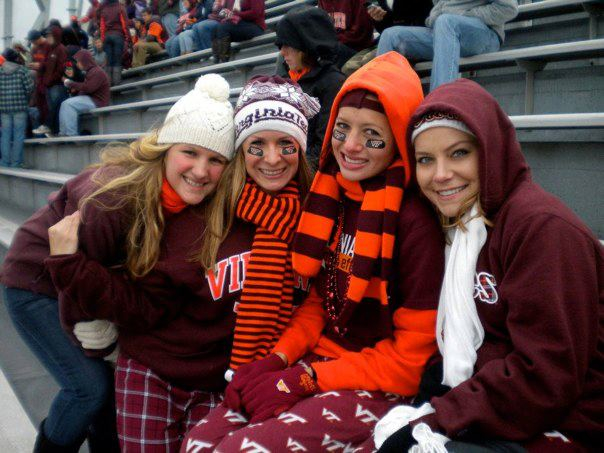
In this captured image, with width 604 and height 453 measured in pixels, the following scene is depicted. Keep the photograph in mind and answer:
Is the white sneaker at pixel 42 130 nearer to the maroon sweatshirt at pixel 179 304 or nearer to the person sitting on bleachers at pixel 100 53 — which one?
the person sitting on bleachers at pixel 100 53

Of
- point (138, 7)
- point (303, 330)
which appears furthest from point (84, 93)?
point (303, 330)

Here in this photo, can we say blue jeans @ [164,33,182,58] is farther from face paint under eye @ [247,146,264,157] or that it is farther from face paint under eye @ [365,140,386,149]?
face paint under eye @ [365,140,386,149]

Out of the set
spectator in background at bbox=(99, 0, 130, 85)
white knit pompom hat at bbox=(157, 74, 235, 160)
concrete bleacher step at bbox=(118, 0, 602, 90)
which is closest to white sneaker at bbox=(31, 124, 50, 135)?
spectator in background at bbox=(99, 0, 130, 85)

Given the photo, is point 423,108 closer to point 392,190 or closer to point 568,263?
point 392,190

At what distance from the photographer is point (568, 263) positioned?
1.25 metres

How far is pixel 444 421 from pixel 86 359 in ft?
4.72

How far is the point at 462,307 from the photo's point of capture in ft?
4.57

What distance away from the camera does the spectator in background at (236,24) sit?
622 centimetres

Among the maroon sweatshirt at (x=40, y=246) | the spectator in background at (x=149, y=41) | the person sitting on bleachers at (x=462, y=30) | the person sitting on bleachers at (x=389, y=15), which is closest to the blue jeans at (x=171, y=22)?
the spectator in background at (x=149, y=41)

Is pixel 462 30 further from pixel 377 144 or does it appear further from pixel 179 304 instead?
pixel 179 304

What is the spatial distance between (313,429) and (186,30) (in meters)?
7.61

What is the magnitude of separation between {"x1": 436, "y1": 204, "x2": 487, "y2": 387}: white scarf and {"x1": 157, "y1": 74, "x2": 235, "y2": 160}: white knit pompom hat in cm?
92

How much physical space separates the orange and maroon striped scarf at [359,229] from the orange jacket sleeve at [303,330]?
4.7 inches

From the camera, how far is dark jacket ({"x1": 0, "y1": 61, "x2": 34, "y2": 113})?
7781mm
